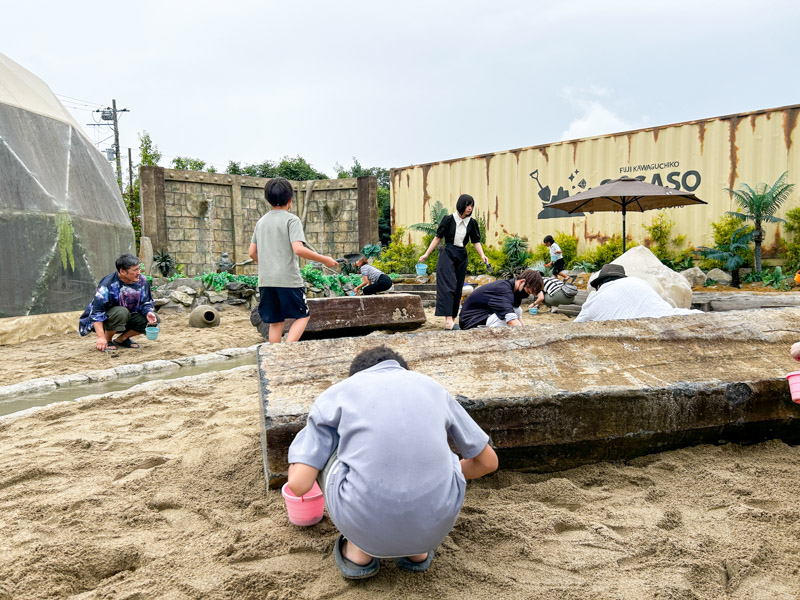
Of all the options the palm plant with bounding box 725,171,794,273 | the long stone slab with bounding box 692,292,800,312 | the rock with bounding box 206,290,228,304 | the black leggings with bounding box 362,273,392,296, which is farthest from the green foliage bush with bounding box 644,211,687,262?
the rock with bounding box 206,290,228,304

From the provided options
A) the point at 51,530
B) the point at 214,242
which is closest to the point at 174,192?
the point at 214,242

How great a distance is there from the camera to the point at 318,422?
1.47 m

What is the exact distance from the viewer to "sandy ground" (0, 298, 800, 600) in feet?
4.91

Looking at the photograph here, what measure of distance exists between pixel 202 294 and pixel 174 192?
5365 millimetres

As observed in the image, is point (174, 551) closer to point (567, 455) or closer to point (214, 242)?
point (567, 455)

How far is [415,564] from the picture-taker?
1.56 m

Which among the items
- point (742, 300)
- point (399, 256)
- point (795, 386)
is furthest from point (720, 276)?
point (795, 386)

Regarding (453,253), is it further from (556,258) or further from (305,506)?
(556,258)

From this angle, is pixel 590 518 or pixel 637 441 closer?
pixel 590 518

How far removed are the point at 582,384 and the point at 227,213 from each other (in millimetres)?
13443

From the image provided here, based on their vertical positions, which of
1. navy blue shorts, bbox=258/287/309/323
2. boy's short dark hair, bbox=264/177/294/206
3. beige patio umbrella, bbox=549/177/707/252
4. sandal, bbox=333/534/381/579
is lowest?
sandal, bbox=333/534/381/579

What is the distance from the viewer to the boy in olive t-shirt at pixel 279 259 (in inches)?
156

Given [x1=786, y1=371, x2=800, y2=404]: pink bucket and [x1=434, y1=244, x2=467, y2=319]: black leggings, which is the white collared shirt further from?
[x1=786, y1=371, x2=800, y2=404]: pink bucket

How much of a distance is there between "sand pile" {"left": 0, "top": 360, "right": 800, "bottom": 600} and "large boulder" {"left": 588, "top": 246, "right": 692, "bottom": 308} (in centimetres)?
429
